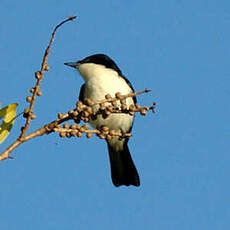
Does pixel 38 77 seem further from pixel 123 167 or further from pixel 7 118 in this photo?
pixel 123 167

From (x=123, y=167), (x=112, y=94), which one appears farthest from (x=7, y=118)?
(x=123, y=167)

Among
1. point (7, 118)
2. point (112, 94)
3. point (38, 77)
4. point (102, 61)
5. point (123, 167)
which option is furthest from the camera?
point (123, 167)

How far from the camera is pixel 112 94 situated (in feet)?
25.1

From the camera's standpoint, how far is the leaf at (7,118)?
8.83 ft

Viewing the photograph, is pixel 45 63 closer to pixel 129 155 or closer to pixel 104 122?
pixel 104 122

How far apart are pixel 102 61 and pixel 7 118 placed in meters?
5.73

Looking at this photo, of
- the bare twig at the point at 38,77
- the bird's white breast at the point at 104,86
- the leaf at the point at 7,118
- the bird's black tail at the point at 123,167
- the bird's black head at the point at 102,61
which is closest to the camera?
the bare twig at the point at 38,77

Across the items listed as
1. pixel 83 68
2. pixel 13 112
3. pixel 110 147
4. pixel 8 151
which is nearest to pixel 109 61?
pixel 83 68

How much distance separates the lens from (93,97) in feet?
25.1

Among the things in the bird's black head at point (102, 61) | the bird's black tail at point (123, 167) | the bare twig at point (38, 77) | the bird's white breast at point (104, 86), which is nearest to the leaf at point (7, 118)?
the bare twig at point (38, 77)

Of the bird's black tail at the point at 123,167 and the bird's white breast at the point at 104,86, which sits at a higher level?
the bird's white breast at the point at 104,86

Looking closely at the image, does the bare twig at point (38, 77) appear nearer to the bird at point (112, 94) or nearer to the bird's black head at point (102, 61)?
the bird at point (112, 94)

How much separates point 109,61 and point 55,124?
5930 millimetres

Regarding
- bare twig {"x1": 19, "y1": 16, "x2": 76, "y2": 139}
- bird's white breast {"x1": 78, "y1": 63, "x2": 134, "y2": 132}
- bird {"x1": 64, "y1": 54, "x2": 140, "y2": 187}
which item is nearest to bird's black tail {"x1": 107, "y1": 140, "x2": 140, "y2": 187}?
bird {"x1": 64, "y1": 54, "x2": 140, "y2": 187}
